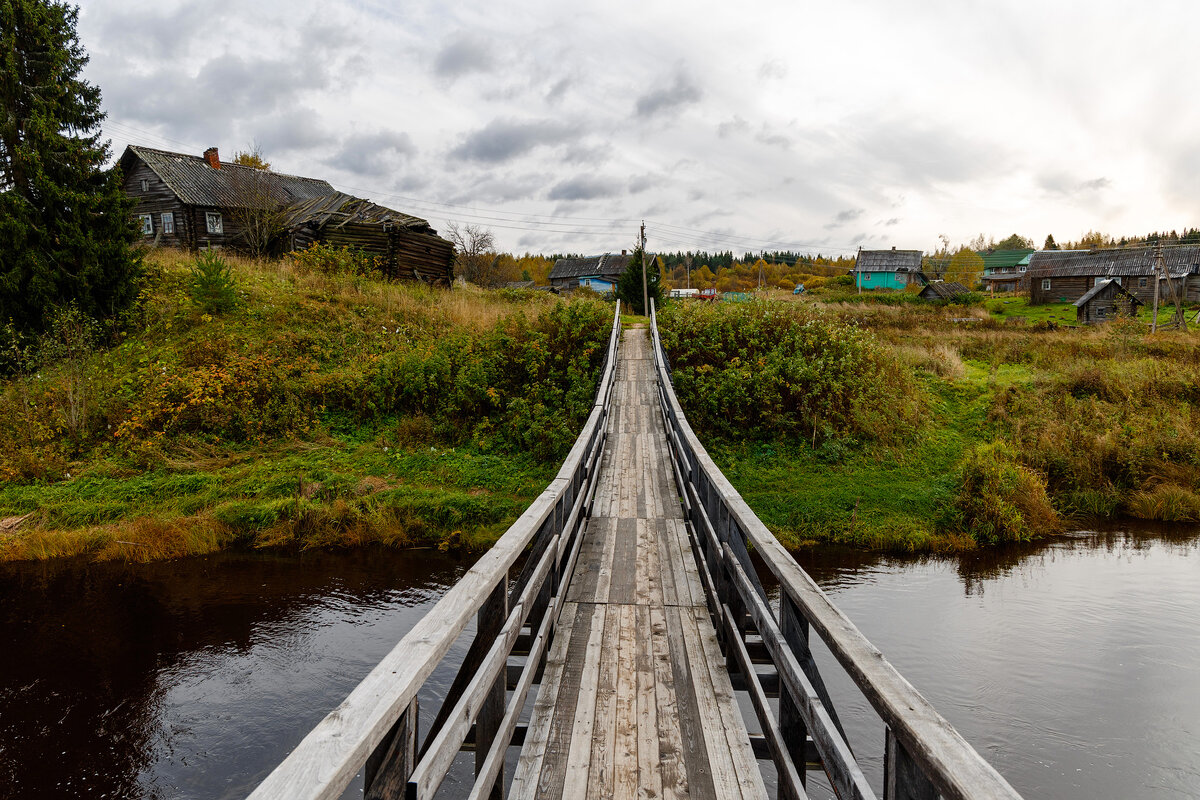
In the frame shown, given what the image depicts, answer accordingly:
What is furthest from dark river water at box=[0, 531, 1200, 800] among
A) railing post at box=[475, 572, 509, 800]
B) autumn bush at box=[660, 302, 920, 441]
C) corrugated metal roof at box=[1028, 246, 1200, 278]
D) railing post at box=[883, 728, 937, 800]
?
corrugated metal roof at box=[1028, 246, 1200, 278]

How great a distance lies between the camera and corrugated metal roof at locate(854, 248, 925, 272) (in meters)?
66.6

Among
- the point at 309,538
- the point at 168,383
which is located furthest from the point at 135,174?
the point at 309,538

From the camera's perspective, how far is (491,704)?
3316 mm

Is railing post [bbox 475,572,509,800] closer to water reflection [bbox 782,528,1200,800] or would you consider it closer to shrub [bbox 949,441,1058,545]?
water reflection [bbox 782,528,1200,800]

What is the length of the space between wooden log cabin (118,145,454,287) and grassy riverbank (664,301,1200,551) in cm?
1467

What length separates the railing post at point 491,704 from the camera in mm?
3254

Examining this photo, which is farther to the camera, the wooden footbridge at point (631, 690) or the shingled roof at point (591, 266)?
the shingled roof at point (591, 266)

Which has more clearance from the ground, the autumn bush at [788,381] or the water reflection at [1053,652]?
the autumn bush at [788,381]

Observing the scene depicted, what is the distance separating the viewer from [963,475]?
14.9 m

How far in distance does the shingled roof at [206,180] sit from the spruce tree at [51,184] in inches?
441

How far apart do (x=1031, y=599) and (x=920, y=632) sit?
2.78 metres

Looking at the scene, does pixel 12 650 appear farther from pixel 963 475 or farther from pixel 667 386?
pixel 963 475

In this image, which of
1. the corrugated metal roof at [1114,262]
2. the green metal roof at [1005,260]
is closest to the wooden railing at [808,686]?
the corrugated metal roof at [1114,262]

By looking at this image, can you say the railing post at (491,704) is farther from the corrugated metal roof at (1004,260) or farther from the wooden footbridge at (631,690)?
the corrugated metal roof at (1004,260)
